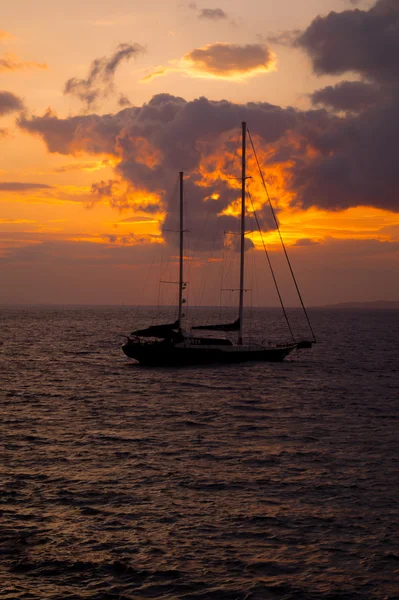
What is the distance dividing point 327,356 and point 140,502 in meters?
72.9

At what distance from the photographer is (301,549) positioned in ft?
64.4

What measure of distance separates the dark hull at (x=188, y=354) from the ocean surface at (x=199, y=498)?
1767cm

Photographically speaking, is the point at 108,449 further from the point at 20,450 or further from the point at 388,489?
the point at 388,489

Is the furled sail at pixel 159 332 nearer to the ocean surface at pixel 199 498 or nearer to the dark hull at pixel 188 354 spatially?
the dark hull at pixel 188 354

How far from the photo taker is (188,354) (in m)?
68.1

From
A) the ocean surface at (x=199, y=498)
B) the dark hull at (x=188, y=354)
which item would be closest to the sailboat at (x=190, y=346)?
the dark hull at (x=188, y=354)

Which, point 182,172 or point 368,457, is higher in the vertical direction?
point 182,172

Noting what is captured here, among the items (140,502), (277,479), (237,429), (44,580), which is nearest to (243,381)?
(237,429)

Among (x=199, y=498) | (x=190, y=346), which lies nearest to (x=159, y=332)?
(x=190, y=346)

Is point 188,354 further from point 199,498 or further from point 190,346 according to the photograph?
point 199,498

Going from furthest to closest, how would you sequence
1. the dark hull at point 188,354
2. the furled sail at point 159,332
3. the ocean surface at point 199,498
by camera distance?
the dark hull at point 188,354
the furled sail at point 159,332
the ocean surface at point 199,498

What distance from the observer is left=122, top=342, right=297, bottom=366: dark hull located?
68.1 meters

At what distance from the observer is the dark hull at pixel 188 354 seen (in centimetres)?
6812

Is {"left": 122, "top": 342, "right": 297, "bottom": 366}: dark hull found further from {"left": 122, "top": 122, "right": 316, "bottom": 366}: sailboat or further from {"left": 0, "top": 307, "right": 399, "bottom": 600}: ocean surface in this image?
{"left": 0, "top": 307, "right": 399, "bottom": 600}: ocean surface
